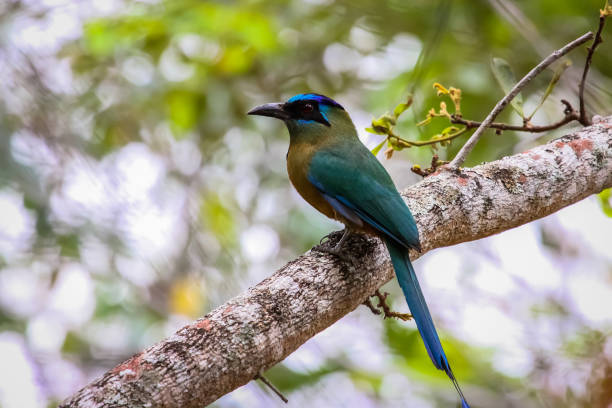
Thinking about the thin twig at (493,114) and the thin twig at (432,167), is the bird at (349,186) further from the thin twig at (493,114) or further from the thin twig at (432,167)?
the thin twig at (493,114)

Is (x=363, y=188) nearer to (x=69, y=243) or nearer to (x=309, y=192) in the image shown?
(x=309, y=192)

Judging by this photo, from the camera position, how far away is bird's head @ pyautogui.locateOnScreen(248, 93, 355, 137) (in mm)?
3500

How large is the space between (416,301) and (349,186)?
2.14ft

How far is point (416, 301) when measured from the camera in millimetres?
2717

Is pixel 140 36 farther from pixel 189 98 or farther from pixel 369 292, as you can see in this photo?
pixel 369 292

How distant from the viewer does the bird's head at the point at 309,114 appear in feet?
11.5

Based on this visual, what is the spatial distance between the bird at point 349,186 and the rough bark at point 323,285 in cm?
10

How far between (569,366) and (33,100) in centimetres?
353

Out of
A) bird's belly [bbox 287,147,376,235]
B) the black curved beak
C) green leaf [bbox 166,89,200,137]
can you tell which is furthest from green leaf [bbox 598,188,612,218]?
green leaf [bbox 166,89,200,137]

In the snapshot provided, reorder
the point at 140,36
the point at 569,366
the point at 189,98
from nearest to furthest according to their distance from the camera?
the point at 569,366, the point at 140,36, the point at 189,98

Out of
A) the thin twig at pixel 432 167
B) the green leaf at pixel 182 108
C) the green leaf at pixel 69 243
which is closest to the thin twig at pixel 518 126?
the thin twig at pixel 432 167

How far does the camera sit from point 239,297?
223 cm

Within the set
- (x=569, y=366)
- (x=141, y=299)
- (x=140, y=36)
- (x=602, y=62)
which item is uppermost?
(x=602, y=62)

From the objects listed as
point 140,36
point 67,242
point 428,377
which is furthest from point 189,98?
point 428,377
